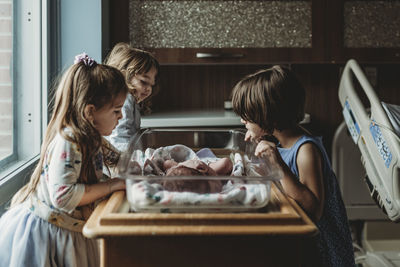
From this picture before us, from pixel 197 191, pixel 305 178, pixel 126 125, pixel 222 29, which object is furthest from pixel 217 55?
pixel 197 191

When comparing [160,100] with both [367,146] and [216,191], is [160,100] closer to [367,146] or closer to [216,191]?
[367,146]

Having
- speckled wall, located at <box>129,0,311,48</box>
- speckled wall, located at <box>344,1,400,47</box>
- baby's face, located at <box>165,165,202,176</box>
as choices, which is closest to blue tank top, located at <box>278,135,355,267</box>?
baby's face, located at <box>165,165,202,176</box>

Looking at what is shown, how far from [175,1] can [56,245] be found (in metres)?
1.45

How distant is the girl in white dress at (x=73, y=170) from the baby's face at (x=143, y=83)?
0.53 metres

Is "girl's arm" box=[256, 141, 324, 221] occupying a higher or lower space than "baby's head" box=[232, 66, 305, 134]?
lower

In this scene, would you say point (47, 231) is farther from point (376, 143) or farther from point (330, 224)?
point (376, 143)

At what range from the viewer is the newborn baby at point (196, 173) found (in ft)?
2.38

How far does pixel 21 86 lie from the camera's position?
1644 millimetres

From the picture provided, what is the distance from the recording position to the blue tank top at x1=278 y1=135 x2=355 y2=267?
1.17 m

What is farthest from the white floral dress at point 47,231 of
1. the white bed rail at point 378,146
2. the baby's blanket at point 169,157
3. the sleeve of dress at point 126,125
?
the white bed rail at point 378,146

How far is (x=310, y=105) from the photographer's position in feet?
8.30

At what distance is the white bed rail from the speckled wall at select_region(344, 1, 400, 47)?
2.28 ft

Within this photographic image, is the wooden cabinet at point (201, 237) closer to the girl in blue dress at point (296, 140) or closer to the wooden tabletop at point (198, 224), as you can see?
the wooden tabletop at point (198, 224)

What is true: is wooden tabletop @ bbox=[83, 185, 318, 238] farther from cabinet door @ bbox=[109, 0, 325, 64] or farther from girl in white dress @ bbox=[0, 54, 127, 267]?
cabinet door @ bbox=[109, 0, 325, 64]
